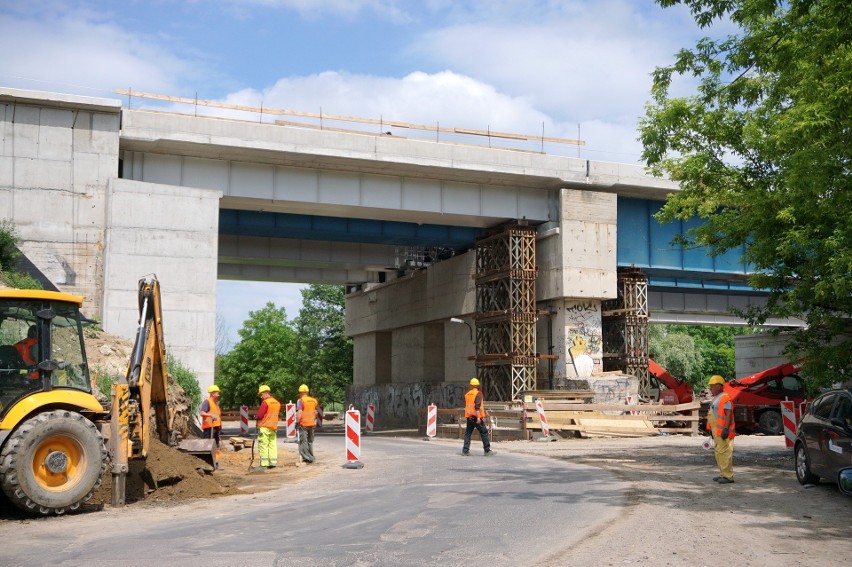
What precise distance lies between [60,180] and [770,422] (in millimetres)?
24624

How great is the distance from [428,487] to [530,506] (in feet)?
9.74

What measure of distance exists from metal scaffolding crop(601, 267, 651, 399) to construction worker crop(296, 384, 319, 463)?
20729 millimetres

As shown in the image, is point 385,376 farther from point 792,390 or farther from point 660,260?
point 792,390

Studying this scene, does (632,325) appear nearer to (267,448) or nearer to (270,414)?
(267,448)

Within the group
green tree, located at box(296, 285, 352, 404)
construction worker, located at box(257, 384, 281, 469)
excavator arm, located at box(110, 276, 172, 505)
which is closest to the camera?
excavator arm, located at box(110, 276, 172, 505)

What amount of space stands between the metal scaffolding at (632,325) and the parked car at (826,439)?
950 inches

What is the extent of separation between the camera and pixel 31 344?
1107 cm

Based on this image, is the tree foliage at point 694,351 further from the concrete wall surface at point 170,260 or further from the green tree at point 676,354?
the concrete wall surface at point 170,260

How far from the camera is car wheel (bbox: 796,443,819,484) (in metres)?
13.6

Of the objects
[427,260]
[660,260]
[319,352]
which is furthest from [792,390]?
[319,352]

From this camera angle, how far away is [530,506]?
11.3 metres

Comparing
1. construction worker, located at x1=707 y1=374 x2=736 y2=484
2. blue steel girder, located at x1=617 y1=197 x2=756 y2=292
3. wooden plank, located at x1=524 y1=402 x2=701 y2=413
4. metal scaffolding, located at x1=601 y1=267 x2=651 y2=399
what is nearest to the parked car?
construction worker, located at x1=707 y1=374 x2=736 y2=484

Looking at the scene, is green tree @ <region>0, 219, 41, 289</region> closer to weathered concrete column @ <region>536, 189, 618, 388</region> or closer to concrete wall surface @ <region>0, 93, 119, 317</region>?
concrete wall surface @ <region>0, 93, 119, 317</region>

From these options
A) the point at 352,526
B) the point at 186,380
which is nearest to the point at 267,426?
the point at 186,380
